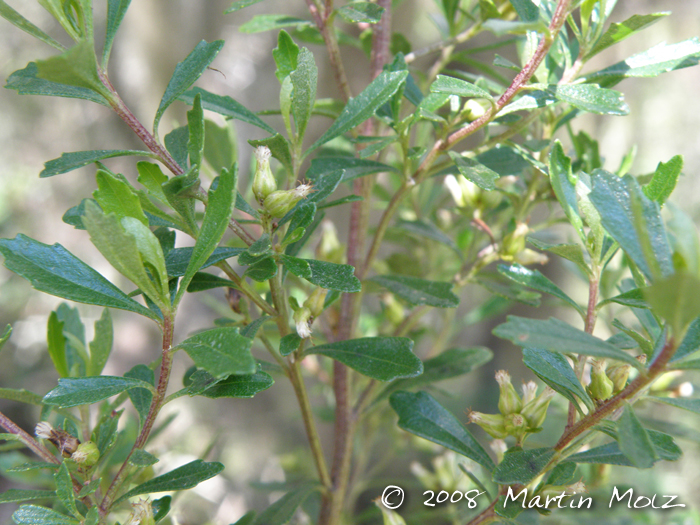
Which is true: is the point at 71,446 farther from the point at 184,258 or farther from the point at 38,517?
the point at 184,258

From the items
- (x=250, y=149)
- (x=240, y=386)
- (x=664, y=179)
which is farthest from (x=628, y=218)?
(x=250, y=149)

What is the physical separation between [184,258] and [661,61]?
0.45m

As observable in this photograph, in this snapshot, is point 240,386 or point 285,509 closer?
point 240,386

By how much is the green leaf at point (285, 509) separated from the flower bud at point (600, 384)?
1.12ft

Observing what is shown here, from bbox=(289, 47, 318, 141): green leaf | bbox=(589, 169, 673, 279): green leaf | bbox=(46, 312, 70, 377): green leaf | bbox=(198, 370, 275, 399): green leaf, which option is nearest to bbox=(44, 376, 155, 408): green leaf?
bbox=(198, 370, 275, 399): green leaf

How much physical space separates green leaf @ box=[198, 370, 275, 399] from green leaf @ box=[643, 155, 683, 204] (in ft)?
1.11

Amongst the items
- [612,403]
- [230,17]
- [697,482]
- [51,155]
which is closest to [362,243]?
[612,403]

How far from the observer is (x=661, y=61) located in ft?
1.39

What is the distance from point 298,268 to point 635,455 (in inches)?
10.4

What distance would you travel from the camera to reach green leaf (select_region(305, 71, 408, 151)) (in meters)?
0.41

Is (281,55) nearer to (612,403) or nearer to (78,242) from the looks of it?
(612,403)

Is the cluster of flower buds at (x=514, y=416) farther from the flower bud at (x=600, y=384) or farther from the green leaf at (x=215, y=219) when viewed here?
the green leaf at (x=215, y=219)

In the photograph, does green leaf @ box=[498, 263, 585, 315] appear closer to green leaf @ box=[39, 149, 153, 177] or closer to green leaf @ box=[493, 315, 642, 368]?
green leaf @ box=[493, 315, 642, 368]

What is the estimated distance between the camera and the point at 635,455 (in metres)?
0.31
